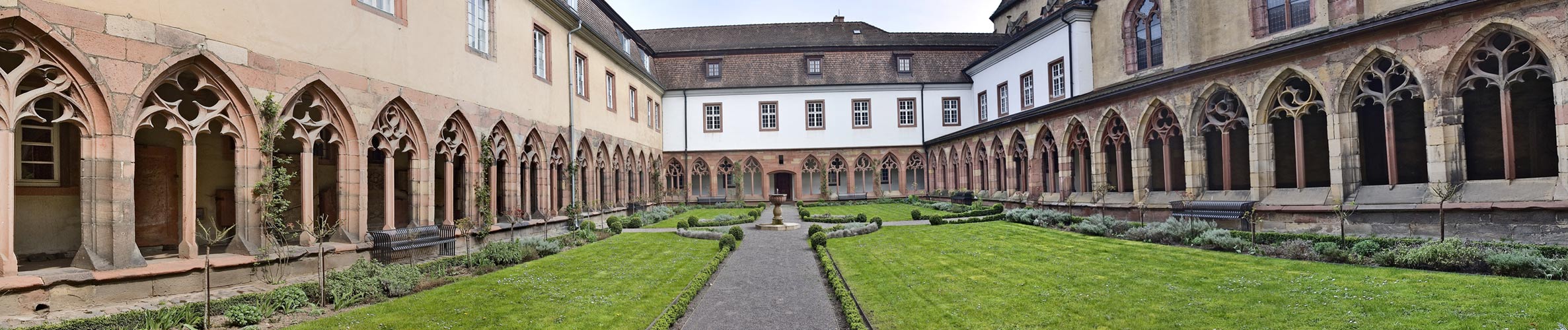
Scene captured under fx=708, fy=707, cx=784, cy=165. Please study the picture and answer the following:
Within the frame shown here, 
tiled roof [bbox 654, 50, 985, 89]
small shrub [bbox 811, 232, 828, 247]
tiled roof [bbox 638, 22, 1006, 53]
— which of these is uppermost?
tiled roof [bbox 638, 22, 1006, 53]

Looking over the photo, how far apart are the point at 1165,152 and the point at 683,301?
12972 millimetres

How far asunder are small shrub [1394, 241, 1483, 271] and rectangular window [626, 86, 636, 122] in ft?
73.3

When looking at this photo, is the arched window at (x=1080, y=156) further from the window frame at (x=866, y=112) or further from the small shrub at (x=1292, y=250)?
the window frame at (x=866, y=112)

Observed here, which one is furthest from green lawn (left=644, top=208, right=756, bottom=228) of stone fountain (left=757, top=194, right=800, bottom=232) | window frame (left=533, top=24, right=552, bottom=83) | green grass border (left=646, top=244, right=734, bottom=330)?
green grass border (left=646, top=244, right=734, bottom=330)

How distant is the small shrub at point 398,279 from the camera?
8.85 meters

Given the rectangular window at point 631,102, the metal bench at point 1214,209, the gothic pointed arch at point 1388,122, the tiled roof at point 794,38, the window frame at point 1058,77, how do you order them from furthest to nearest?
the tiled roof at point 794,38 < the rectangular window at point 631,102 < the window frame at point 1058,77 < the metal bench at point 1214,209 < the gothic pointed arch at point 1388,122

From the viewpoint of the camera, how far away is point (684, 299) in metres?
8.31

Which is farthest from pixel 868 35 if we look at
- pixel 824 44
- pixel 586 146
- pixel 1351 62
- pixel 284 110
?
pixel 284 110

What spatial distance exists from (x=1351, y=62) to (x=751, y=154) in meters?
26.6

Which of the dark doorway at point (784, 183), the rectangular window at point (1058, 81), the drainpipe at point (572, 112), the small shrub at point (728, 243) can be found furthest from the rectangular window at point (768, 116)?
the small shrub at point (728, 243)

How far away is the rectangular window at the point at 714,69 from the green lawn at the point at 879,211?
30.2 ft

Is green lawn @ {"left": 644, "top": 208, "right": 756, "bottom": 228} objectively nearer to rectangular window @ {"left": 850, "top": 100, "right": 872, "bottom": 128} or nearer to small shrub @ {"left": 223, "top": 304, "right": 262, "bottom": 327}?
rectangular window @ {"left": 850, "top": 100, "right": 872, "bottom": 128}

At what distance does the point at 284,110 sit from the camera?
9.90 metres

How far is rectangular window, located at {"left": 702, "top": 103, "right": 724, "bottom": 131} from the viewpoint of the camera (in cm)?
3559
